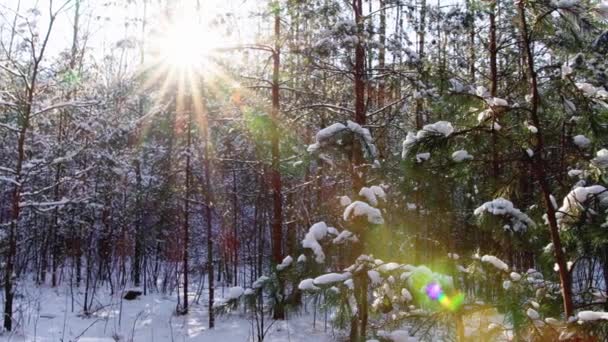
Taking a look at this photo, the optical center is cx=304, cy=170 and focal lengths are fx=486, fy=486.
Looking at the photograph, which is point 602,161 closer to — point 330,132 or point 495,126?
point 495,126

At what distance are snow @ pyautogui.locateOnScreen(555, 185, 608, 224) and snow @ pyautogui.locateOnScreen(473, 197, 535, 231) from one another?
159mm

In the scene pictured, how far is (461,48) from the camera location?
9930 mm

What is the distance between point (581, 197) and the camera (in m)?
2.27

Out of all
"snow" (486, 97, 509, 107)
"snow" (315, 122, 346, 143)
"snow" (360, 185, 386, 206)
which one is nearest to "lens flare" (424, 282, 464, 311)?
"snow" (486, 97, 509, 107)

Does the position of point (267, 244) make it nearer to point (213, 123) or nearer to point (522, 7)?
point (213, 123)

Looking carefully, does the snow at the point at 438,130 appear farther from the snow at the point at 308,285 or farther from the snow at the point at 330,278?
the snow at the point at 308,285

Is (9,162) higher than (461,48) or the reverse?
the reverse

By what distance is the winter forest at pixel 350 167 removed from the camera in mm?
2387

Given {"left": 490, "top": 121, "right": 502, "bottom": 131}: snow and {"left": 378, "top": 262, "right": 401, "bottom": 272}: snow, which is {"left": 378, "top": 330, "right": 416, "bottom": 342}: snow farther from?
{"left": 490, "top": 121, "right": 502, "bottom": 131}: snow

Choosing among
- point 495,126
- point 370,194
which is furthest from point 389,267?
point 495,126

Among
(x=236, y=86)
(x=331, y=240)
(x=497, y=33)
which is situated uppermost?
(x=497, y=33)

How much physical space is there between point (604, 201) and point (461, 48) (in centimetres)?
831

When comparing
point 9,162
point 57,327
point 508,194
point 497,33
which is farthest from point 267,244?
point 508,194

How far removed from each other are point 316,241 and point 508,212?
145cm
